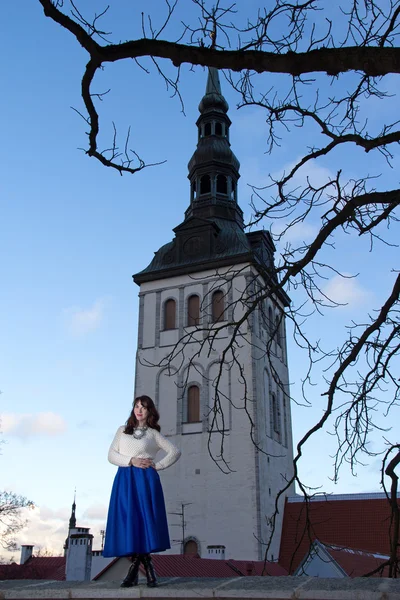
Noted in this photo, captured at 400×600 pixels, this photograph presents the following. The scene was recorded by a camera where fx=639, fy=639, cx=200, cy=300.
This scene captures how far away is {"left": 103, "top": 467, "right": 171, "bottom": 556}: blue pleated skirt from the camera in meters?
4.38

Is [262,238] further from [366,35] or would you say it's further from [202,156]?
[366,35]

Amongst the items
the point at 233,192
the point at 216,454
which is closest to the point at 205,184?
the point at 233,192

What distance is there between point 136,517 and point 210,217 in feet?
82.6

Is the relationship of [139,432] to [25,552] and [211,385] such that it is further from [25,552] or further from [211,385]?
[25,552]

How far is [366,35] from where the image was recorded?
4.26m

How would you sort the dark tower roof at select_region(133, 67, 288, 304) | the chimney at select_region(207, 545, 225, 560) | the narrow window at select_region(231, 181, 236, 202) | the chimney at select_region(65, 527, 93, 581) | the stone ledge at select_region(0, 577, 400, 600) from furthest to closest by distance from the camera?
the narrow window at select_region(231, 181, 236, 202) → the dark tower roof at select_region(133, 67, 288, 304) → the chimney at select_region(207, 545, 225, 560) → the chimney at select_region(65, 527, 93, 581) → the stone ledge at select_region(0, 577, 400, 600)

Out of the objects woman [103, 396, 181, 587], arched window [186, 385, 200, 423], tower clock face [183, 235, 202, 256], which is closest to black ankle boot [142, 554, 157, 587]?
woman [103, 396, 181, 587]

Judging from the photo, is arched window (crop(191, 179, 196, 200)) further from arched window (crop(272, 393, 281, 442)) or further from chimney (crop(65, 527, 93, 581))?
chimney (crop(65, 527, 93, 581))

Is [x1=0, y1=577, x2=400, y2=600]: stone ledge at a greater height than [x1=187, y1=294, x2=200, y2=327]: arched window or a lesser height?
lesser

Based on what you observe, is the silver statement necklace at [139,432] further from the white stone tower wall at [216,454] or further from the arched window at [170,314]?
the arched window at [170,314]

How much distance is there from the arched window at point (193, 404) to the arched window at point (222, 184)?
33.7 ft

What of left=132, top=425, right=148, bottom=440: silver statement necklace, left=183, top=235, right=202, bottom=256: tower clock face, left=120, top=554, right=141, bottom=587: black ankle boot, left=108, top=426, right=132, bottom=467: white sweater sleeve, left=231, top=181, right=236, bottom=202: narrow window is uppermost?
left=231, top=181, right=236, bottom=202: narrow window

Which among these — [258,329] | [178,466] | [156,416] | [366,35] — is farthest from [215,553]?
[366,35]

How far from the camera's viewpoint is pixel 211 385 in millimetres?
24781
